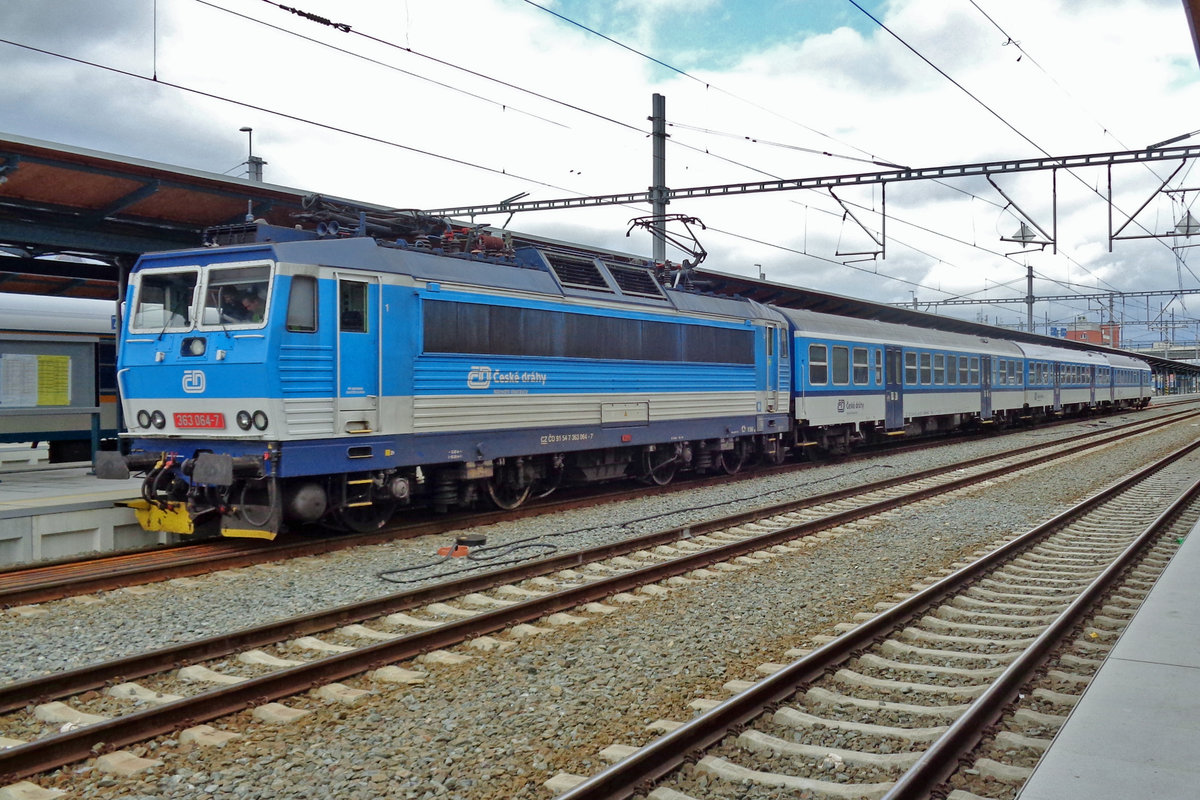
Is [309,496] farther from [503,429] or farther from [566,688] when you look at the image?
[566,688]

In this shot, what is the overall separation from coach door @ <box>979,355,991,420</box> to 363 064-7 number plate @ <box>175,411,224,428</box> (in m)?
26.9

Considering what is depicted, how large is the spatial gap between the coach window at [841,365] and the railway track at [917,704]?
484 inches

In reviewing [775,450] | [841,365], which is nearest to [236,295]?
[775,450]

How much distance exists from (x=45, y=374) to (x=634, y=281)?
889cm

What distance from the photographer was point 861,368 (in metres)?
22.8

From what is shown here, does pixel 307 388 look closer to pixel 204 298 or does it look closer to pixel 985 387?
pixel 204 298

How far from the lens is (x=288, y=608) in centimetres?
787

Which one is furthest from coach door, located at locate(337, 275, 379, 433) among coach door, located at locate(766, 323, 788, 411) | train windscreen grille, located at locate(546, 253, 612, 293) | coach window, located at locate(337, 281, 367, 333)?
coach door, located at locate(766, 323, 788, 411)

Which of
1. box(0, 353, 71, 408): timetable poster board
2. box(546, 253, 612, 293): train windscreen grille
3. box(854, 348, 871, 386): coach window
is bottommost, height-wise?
box(0, 353, 71, 408): timetable poster board

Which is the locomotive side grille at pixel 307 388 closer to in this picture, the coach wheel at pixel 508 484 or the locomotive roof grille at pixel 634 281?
the coach wheel at pixel 508 484

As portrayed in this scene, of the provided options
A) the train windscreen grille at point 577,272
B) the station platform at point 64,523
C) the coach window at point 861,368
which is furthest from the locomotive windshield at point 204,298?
the coach window at point 861,368

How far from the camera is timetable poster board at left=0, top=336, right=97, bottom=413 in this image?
12.5 meters

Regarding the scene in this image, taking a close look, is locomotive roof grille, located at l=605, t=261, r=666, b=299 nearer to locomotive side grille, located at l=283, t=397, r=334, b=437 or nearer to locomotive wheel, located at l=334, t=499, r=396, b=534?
locomotive wheel, located at l=334, t=499, r=396, b=534

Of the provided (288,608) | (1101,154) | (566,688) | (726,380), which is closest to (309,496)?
(288,608)
